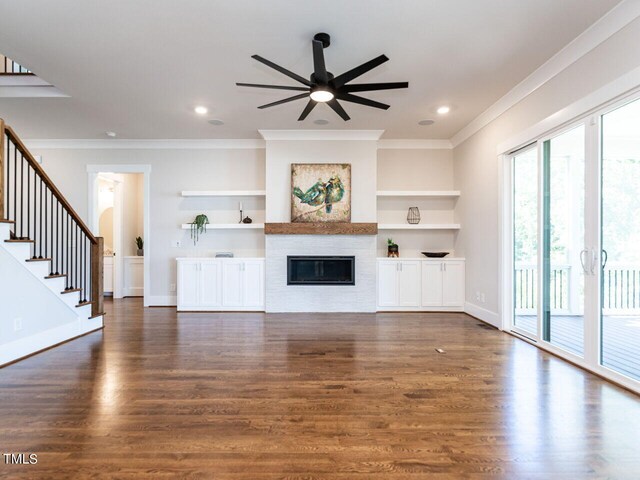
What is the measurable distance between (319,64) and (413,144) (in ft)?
12.5

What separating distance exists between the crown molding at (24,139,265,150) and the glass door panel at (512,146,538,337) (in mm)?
4172

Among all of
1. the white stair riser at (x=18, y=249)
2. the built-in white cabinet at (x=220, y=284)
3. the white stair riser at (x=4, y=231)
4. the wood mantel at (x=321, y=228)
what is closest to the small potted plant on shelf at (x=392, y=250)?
the wood mantel at (x=321, y=228)

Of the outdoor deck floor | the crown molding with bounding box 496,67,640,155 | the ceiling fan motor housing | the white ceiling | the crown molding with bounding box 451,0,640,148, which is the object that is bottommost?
the outdoor deck floor

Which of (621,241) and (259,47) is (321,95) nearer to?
(259,47)

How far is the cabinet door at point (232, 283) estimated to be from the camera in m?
5.61

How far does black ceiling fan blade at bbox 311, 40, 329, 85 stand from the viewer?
247 centimetres

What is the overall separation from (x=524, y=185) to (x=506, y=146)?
56 cm

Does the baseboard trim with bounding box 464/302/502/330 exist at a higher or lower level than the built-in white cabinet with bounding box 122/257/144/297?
lower

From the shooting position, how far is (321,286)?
5.56 m

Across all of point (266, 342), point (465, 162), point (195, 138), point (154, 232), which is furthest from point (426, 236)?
point (154, 232)

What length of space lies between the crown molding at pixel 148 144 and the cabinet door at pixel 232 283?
2.17 metres

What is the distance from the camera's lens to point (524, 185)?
4180 millimetres

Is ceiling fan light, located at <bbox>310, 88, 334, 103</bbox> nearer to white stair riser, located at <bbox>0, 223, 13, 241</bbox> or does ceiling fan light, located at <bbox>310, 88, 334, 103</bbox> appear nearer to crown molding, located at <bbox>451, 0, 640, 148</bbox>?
crown molding, located at <bbox>451, 0, 640, 148</bbox>

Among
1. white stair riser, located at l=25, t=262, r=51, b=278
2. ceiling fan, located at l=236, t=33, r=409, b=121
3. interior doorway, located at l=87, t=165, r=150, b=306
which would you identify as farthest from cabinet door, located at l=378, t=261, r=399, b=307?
interior doorway, located at l=87, t=165, r=150, b=306
